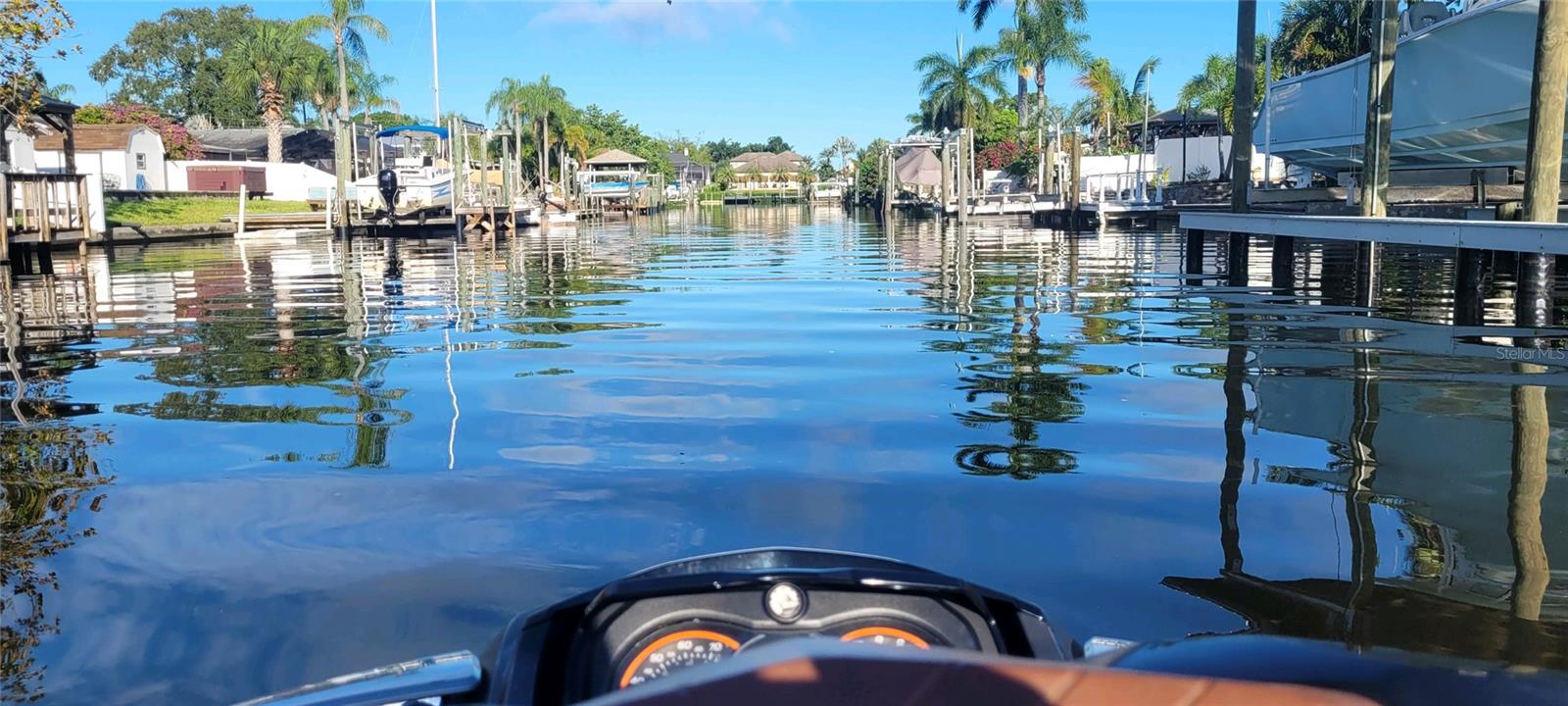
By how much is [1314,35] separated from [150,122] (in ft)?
179

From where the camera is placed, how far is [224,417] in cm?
666

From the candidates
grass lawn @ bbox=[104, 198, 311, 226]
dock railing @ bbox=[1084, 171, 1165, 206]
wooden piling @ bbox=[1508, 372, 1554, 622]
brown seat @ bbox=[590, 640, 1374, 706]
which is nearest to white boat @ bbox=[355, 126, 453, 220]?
grass lawn @ bbox=[104, 198, 311, 226]

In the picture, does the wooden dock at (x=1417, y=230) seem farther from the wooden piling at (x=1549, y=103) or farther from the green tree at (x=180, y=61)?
the green tree at (x=180, y=61)

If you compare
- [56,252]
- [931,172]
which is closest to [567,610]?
[56,252]

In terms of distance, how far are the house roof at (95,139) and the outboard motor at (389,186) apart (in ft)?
62.8

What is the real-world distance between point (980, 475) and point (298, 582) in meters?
2.66

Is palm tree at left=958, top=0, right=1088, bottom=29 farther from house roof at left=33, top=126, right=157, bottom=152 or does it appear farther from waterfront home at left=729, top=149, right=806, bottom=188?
waterfront home at left=729, top=149, right=806, bottom=188

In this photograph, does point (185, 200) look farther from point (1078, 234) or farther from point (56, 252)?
point (1078, 234)

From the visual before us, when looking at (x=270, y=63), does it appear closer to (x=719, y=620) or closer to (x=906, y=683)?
(x=719, y=620)

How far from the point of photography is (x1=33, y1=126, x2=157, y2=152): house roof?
1895 inches

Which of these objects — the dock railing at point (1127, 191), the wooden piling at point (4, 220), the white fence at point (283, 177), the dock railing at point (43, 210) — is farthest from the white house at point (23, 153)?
the dock railing at point (1127, 191)

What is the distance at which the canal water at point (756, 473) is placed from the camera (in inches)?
140

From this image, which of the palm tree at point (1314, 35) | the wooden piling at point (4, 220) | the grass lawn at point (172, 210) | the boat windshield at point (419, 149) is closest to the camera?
the wooden piling at point (4, 220)

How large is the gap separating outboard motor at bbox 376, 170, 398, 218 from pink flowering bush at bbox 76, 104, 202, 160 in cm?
2815
